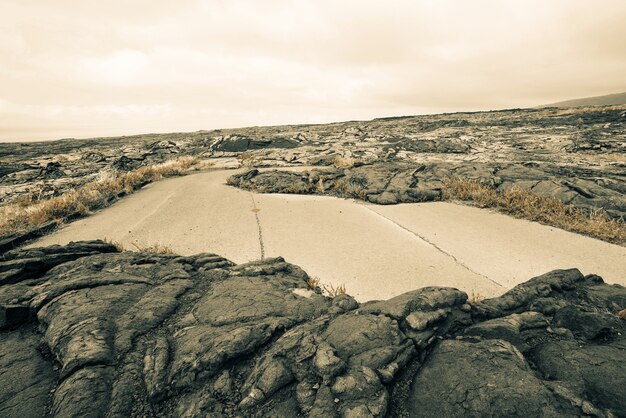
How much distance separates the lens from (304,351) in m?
2.22

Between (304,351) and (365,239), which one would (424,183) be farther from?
(304,351)

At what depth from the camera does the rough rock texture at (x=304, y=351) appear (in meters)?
1.81

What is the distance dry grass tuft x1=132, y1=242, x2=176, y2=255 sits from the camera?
194 inches

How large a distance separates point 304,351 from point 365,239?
3545 millimetres

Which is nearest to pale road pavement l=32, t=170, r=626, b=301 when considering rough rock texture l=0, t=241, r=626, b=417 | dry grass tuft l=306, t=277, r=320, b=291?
dry grass tuft l=306, t=277, r=320, b=291

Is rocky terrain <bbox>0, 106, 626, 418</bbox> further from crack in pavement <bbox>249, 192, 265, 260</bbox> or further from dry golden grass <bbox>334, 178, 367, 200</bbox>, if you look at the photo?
dry golden grass <bbox>334, 178, 367, 200</bbox>

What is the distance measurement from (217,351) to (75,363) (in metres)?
0.96

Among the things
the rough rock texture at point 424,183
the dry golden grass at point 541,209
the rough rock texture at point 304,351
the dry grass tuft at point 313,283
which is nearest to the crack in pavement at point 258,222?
the dry grass tuft at point 313,283

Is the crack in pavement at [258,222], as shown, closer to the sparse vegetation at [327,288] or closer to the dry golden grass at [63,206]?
the sparse vegetation at [327,288]

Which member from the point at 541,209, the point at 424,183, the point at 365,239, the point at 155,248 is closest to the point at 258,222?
the point at 155,248

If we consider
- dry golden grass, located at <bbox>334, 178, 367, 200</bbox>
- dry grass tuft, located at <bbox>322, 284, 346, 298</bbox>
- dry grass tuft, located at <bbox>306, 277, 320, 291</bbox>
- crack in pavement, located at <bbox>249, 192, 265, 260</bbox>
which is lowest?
dry grass tuft, located at <bbox>322, 284, 346, 298</bbox>

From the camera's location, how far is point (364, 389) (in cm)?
189

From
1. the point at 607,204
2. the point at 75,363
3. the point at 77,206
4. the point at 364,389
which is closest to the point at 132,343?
the point at 75,363

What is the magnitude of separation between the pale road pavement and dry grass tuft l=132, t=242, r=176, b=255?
0.44 feet
